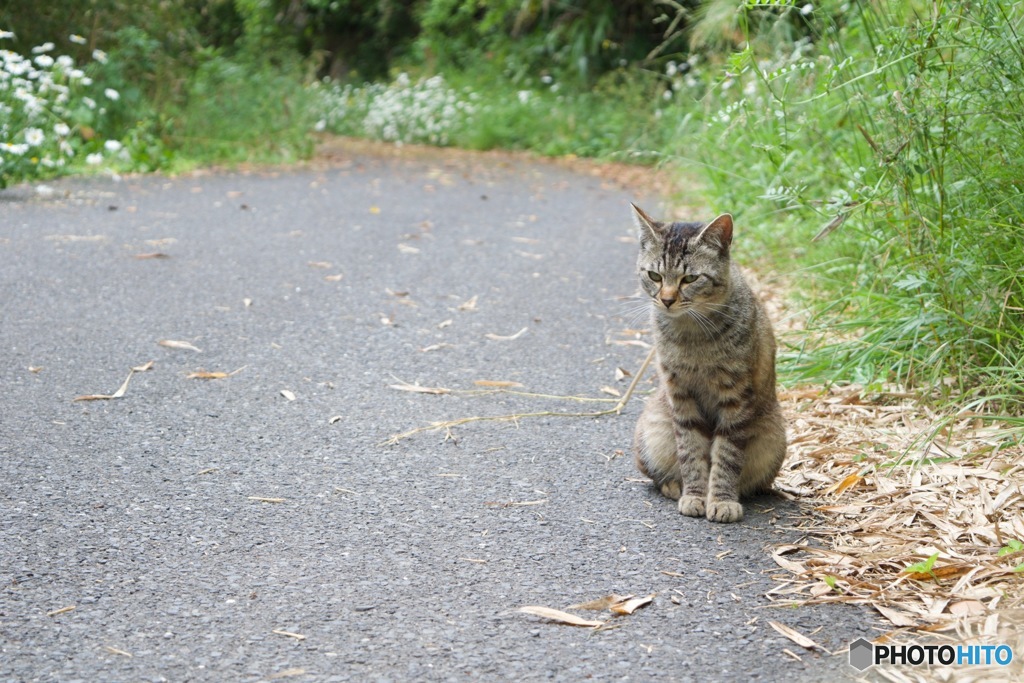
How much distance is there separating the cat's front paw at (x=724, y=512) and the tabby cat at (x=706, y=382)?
0.03m

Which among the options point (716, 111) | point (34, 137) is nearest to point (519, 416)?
point (716, 111)

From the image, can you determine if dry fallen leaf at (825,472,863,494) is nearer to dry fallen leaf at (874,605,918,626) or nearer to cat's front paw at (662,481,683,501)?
cat's front paw at (662,481,683,501)

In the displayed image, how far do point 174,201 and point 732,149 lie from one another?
494 cm

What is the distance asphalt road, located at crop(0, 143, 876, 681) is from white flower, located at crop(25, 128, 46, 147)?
1902mm

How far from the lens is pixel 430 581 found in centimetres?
290

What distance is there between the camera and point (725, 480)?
11.5ft

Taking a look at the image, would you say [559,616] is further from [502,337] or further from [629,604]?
[502,337]

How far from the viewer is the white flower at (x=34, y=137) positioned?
8977 millimetres

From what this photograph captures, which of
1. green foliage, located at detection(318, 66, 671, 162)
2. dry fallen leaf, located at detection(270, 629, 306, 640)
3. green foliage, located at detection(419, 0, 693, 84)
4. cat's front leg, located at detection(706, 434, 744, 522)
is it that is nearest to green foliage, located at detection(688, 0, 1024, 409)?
cat's front leg, located at detection(706, 434, 744, 522)

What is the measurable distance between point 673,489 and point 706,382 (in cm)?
41

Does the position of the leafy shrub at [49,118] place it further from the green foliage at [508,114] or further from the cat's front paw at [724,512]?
the cat's front paw at [724,512]

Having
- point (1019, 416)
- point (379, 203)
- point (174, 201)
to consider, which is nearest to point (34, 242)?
point (174, 201)

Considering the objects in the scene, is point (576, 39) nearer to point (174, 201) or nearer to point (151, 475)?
point (174, 201)

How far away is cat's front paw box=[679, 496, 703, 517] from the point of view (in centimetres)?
348
